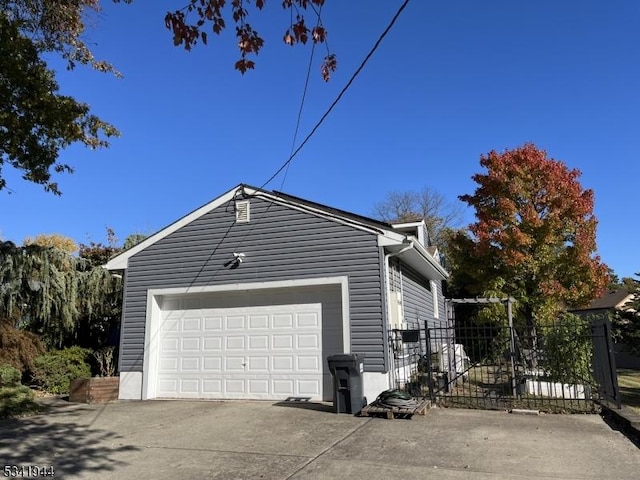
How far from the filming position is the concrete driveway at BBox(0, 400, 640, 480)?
17.6 ft

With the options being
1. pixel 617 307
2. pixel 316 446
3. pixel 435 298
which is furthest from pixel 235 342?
pixel 617 307

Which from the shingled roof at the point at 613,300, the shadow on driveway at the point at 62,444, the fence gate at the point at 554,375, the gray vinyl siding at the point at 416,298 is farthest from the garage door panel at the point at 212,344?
the shingled roof at the point at 613,300

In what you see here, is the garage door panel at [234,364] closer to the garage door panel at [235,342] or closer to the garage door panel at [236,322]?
the garage door panel at [235,342]

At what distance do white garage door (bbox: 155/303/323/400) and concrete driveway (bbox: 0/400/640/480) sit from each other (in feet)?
5.42

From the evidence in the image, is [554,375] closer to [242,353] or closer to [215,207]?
[242,353]

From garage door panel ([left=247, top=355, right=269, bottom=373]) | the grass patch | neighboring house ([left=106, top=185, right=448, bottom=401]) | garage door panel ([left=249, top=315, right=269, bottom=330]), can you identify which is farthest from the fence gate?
garage door panel ([left=249, top=315, right=269, bottom=330])

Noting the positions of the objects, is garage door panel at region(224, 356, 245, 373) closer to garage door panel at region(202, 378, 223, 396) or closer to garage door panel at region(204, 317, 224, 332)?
garage door panel at region(202, 378, 223, 396)

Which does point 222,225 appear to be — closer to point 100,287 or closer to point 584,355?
point 100,287

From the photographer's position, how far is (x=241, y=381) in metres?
→ 11.3

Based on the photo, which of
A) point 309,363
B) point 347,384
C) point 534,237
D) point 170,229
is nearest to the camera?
point 347,384

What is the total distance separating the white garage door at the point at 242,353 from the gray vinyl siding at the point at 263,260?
0.74m

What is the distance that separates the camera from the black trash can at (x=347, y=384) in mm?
8984

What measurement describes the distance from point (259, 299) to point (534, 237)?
463 inches

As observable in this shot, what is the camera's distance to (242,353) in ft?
37.5
